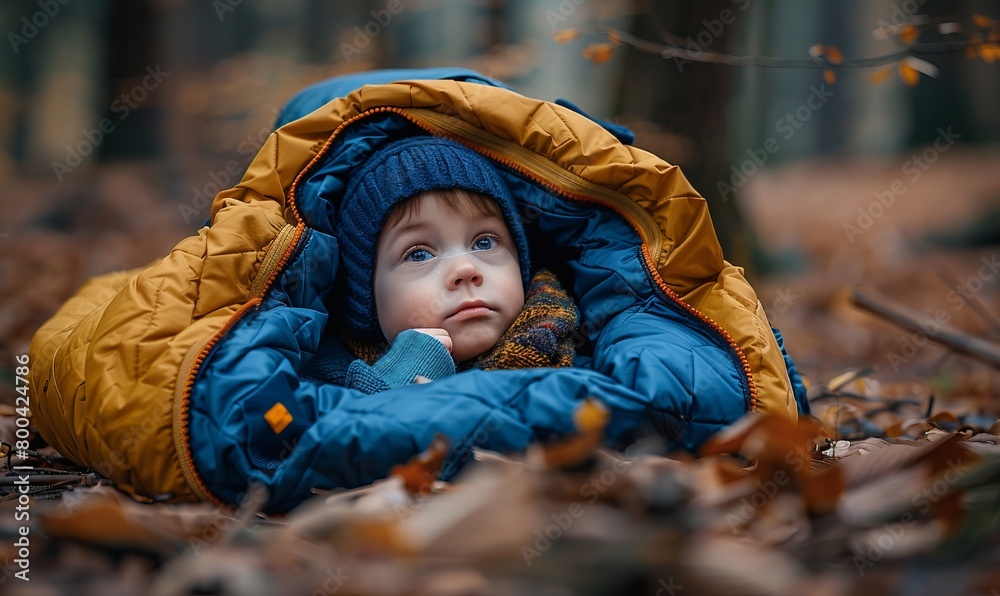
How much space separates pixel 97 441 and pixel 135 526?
2.45 ft

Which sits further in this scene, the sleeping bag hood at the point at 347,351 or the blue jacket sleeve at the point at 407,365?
the blue jacket sleeve at the point at 407,365

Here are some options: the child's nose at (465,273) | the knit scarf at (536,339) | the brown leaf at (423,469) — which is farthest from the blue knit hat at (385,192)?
the brown leaf at (423,469)

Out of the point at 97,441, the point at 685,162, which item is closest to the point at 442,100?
the point at 97,441

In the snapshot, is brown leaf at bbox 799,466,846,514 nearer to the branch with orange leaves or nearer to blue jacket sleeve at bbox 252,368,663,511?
blue jacket sleeve at bbox 252,368,663,511

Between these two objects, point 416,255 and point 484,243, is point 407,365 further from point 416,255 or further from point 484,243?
point 484,243

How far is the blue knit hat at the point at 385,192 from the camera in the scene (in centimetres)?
266

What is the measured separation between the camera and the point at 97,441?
212cm

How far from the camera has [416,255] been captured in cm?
267

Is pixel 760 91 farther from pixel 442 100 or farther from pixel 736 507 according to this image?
pixel 736 507

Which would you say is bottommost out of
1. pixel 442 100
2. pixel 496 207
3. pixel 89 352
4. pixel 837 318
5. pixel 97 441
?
pixel 837 318

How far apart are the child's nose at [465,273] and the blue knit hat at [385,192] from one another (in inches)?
9.8

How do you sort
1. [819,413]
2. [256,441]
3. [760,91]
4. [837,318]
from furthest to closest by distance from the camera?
[760,91], [837,318], [819,413], [256,441]

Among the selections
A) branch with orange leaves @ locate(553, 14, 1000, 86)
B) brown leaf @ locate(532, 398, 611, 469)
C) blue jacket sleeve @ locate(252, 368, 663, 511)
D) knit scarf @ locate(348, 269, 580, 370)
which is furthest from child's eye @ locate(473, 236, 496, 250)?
brown leaf @ locate(532, 398, 611, 469)

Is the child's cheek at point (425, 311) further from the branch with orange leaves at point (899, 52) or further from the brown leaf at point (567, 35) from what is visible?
the brown leaf at point (567, 35)
